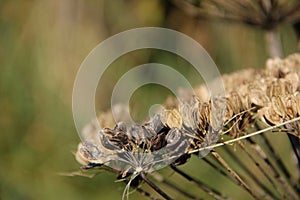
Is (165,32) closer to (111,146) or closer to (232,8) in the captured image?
(232,8)

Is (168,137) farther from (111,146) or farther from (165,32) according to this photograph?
(165,32)

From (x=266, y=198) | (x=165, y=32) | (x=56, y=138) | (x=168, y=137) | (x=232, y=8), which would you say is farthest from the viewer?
(x=165, y=32)

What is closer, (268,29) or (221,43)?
(268,29)

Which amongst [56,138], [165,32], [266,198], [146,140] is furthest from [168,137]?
[165,32]

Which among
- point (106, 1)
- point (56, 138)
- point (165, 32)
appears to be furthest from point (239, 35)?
point (56, 138)

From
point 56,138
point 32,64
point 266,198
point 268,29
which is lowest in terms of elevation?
point 266,198

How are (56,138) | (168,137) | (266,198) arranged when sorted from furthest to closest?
(56,138) → (266,198) → (168,137)

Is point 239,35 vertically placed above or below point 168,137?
above
